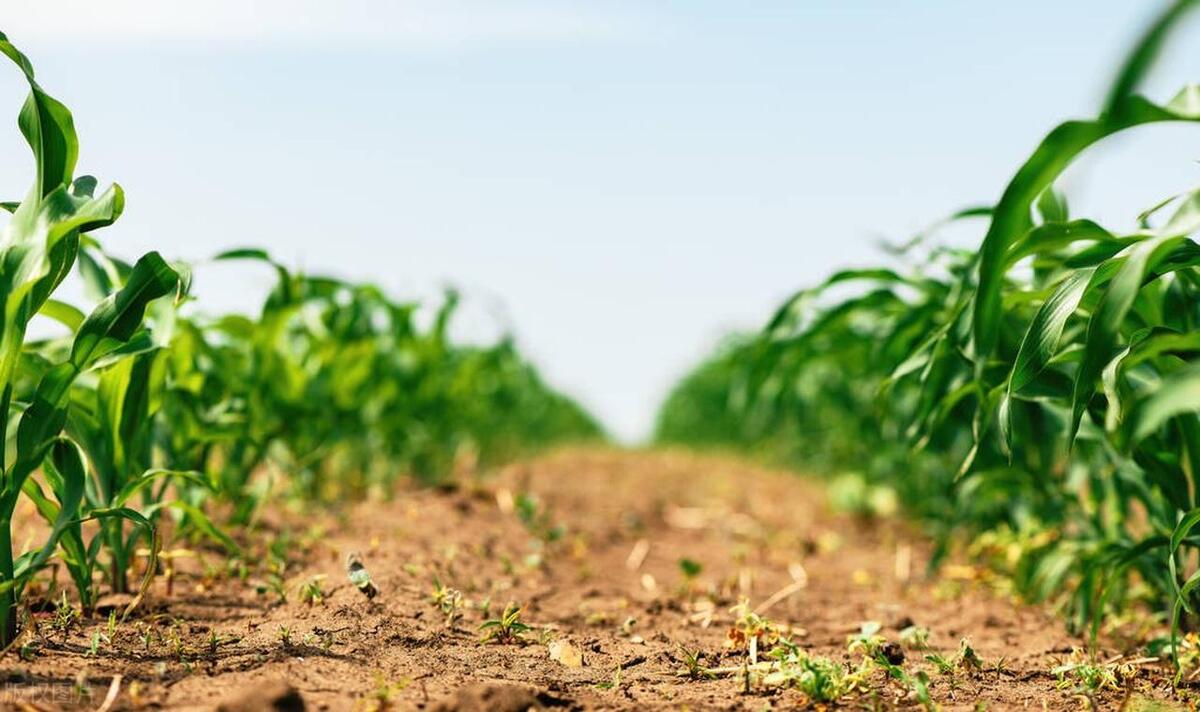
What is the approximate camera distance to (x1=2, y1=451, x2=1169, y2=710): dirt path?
158 cm

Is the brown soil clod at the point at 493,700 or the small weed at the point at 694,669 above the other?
the brown soil clod at the point at 493,700

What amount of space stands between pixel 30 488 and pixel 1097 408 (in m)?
2.03

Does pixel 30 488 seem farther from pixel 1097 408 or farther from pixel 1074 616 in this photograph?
pixel 1074 616

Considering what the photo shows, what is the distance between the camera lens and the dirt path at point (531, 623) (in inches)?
62.2

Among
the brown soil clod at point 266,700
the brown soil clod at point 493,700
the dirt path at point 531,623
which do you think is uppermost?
the brown soil clod at point 266,700

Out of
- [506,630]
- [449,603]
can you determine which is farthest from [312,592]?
[506,630]

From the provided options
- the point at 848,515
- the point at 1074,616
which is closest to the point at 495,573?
the point at 1074,616

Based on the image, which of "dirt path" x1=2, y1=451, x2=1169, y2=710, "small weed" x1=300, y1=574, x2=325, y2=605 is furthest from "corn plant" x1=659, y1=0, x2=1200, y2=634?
"small weed" x1=300, y1=574, x2=325, y2=605

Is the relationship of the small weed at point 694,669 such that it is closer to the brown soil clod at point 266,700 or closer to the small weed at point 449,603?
the small weed at point 449,603

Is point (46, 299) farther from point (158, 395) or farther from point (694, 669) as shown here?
point (694, 669)

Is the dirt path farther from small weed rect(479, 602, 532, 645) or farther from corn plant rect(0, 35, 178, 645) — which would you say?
corn plant rect(0, 35, 178, 645)

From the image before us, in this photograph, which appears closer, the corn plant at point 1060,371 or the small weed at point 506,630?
the corn plant at point 1060,371

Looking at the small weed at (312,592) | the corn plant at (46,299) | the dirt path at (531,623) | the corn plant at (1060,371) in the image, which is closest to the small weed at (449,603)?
A: the dirt path at (531,623)

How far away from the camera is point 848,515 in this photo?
16.8 feet
